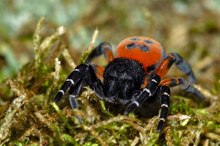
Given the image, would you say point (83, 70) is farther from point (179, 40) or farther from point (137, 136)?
point (179, 40)

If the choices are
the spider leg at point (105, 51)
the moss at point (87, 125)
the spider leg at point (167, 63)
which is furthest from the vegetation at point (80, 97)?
the spider leg at point (167, 63)

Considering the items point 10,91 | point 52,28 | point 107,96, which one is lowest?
point 107,96

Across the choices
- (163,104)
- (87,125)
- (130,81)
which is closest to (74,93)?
(87,125)

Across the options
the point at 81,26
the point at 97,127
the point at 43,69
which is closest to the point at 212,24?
the point at 81,26

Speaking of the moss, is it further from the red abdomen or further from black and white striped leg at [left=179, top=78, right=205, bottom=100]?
the red abdomen

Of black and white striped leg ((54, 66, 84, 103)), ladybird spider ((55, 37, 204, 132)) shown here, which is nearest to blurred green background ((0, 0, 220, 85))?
ladybird spider ((55, 37, 204, 132))

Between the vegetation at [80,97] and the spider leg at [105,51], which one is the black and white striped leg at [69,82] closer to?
the vegetation at [80,97]
